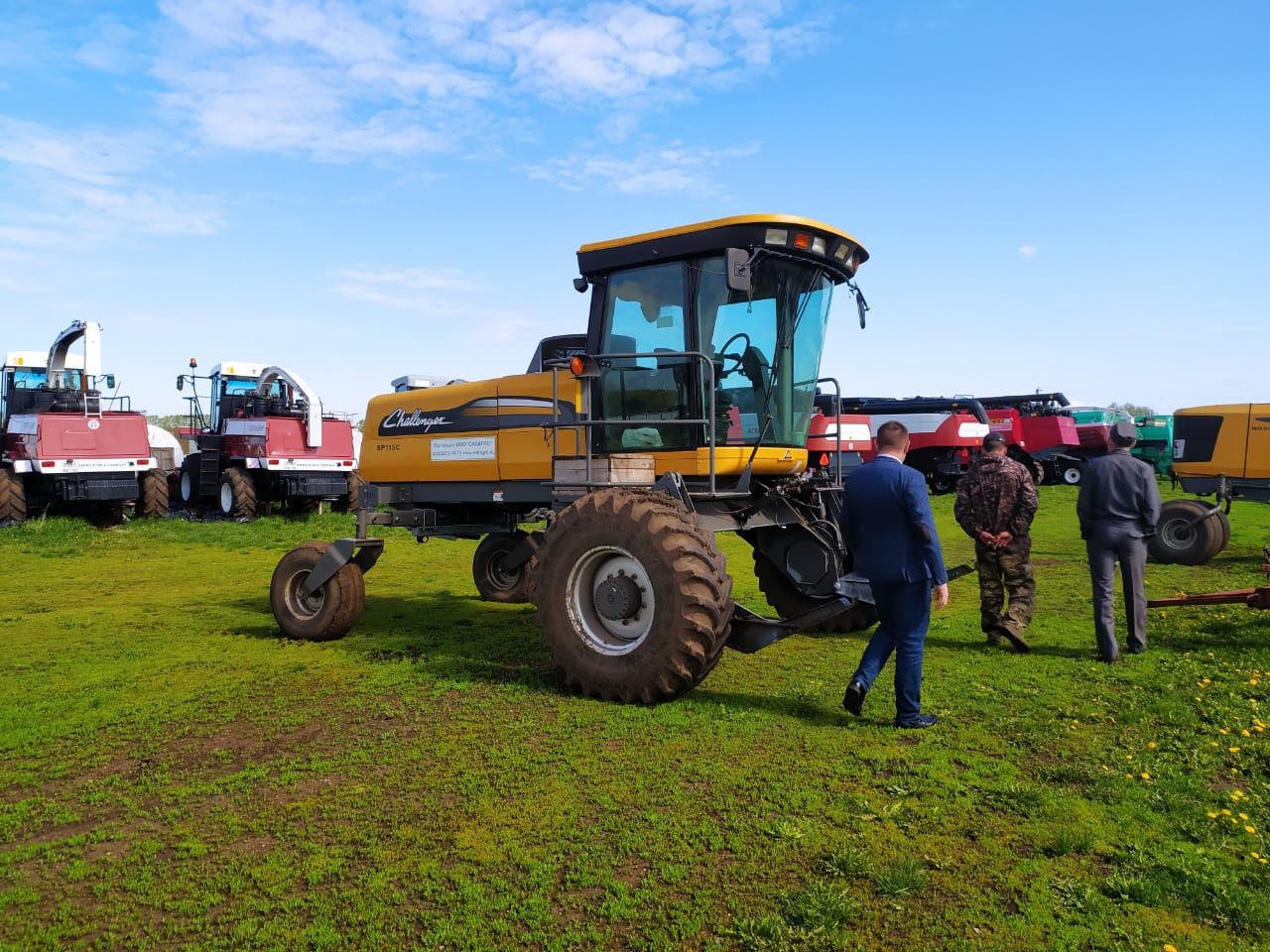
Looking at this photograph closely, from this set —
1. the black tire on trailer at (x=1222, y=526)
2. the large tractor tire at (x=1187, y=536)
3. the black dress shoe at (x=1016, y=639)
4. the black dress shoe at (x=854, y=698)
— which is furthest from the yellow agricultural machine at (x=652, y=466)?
the black tire on trailer at (x=1222, y=526)

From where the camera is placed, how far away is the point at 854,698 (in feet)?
16.5

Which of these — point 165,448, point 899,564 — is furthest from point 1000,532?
point 165,448

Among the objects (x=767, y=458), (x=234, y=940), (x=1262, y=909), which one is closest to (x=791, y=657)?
(x=767, y=458)

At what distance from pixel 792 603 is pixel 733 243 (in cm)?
307

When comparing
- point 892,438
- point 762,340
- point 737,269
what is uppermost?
point 737,269

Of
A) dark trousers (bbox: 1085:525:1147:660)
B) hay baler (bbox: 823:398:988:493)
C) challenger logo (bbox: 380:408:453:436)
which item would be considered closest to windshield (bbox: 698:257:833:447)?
dark trousers (bbox: 1085:525:1147:660)

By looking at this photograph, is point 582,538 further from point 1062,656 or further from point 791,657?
point 1062,656

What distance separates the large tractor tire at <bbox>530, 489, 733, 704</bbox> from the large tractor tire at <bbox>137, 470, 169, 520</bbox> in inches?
608

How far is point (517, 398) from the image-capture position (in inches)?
280

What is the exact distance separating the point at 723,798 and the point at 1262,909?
6.60 feet

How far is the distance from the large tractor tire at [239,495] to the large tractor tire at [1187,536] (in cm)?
1662

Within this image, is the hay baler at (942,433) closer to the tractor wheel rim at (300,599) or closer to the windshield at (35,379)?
the tractor wheel rim at (300,599)

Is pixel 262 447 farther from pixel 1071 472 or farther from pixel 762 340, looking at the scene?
pixel 1071 472

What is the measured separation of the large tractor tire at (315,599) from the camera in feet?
24.7
